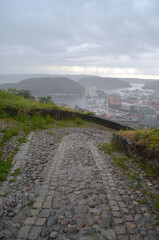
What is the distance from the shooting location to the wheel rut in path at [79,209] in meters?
2.63

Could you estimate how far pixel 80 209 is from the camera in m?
3.21

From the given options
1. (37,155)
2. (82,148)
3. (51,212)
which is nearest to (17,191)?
(51,212)

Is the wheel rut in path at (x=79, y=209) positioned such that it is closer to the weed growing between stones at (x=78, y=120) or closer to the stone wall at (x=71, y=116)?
the stone wall at (x=71, y=116)

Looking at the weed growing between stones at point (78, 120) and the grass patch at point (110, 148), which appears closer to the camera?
the grass patch at point (110, 148)

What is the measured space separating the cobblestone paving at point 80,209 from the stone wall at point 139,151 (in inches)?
51.5

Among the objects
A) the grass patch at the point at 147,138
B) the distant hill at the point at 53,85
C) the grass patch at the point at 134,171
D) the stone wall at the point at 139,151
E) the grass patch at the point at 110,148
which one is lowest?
the grass patch at the point at 110,148

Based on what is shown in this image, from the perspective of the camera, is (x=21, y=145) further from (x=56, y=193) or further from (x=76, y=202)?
(x=76, y=202)

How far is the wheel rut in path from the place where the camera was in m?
2.63

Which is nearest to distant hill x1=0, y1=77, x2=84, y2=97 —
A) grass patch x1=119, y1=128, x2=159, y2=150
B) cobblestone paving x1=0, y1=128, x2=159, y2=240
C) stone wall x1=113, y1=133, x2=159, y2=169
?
stone wall x1=113, y1=133, x2=159, y2=169

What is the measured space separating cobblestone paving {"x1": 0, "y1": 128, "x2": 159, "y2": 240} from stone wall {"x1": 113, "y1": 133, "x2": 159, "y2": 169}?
4.30 ft

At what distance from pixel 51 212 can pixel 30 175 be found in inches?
63.6

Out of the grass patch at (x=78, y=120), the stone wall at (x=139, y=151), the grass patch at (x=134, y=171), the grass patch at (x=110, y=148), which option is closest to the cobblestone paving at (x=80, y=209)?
the grass patch at (x=134, y=171)

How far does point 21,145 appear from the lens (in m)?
6.66

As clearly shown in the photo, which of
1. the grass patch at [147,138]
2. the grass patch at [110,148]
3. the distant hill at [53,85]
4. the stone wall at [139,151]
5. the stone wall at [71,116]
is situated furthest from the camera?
the distant hill at [53,85]
